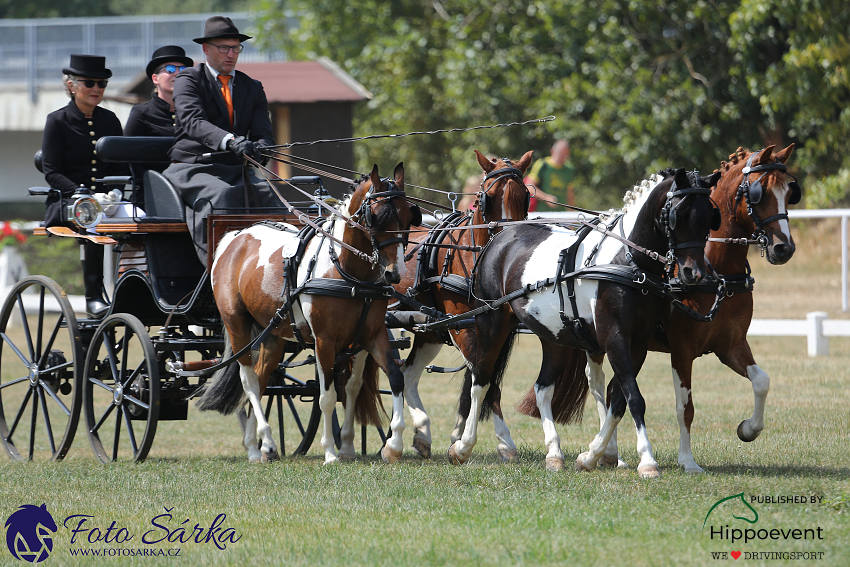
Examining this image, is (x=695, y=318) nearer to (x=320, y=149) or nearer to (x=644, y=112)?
(x=644, y=112)

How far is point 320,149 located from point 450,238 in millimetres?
13079

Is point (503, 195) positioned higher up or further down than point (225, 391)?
higher up

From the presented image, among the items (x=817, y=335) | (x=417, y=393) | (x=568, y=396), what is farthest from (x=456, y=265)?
(x=817, y=335)

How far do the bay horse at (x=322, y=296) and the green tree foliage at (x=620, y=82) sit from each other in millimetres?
11061

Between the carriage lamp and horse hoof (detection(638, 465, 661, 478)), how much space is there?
4018mm

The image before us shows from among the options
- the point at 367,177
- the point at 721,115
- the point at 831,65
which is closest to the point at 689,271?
the point at 367,177

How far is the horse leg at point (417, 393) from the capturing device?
7289 mm

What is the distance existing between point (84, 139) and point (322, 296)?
2.93 meters

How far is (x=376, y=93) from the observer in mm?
24031

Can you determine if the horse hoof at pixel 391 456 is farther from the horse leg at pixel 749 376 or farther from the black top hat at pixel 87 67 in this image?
the black top hat at pixel 87 67

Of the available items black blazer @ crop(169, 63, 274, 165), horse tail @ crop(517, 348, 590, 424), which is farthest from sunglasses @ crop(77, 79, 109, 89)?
horse tail @ crop(517, 348, 590, 424)

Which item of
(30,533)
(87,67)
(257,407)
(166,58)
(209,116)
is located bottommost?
(30,533)

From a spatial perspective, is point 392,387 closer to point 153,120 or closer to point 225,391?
point 225,391

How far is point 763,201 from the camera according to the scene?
6.06m
